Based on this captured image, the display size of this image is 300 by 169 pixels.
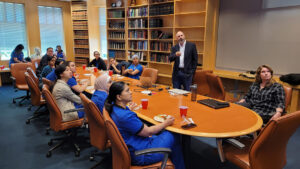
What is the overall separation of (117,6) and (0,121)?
490 centimetres

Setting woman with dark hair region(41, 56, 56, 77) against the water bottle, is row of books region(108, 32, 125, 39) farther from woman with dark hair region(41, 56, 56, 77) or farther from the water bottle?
the water bottle

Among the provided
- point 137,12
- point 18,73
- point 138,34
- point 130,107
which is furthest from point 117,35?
point 130,107

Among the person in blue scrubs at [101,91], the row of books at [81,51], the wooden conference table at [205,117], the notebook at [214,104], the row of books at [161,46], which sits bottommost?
the wooden conference table at [205,117]

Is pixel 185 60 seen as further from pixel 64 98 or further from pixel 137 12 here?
pixel 137 12

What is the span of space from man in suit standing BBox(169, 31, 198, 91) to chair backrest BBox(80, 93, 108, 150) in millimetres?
2556

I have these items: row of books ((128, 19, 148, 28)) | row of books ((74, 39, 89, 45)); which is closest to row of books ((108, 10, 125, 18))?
row of books ((128, 19, 148, 28))

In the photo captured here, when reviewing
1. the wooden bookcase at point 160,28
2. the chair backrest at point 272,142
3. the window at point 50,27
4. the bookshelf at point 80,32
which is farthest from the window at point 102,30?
the chair backrest at point 272,142

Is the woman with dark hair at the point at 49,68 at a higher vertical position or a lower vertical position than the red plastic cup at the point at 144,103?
higher

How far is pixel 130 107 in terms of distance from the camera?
2.47m

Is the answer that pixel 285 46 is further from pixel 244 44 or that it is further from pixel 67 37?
pixel 67 37

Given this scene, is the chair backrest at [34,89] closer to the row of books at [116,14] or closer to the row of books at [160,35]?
the row of books at [160,35]

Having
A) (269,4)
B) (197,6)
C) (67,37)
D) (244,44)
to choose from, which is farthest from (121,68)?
(67,37)

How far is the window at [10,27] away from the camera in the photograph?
757 cm

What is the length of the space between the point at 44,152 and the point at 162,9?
4.70m
